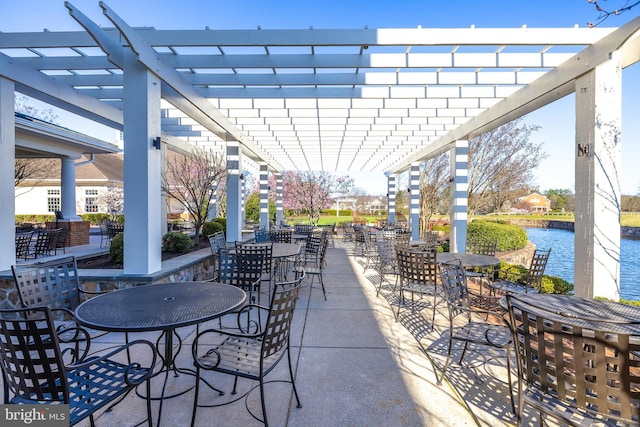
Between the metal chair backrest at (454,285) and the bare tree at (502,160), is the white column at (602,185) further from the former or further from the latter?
the bare tree at (502,160)

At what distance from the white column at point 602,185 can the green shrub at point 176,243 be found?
23.3ft

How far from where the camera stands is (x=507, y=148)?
10852 mm

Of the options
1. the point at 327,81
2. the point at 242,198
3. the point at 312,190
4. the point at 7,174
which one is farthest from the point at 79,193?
the point at 327,81

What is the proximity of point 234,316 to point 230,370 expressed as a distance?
2.41 meters

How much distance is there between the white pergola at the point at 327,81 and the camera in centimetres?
426

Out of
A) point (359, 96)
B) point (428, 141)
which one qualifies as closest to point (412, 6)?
point (359, 96)

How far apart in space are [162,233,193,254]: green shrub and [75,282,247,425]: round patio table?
4.07 metres

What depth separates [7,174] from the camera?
5.05 m

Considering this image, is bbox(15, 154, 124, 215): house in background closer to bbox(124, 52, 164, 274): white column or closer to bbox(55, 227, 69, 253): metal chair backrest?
bbox(55, 227, 69, 253): metal chair backrest

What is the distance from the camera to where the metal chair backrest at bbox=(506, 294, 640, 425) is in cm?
146

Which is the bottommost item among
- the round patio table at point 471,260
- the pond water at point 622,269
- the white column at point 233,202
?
the pond water at point 622,269

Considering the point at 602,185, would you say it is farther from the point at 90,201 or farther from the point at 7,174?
A: the point at 90,201

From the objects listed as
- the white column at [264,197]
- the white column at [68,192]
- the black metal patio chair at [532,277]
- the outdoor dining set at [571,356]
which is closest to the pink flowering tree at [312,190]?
the white column at [264,197]

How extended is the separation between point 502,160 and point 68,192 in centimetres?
1386
